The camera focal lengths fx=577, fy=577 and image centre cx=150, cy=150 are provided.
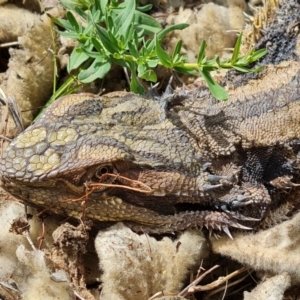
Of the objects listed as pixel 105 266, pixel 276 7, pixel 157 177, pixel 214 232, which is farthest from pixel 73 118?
pixel 276 7

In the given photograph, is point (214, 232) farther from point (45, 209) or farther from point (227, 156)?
point (45, 209)

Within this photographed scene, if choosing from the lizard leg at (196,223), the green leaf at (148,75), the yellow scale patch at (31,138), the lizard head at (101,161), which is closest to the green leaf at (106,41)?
the green leaf at (148,75)

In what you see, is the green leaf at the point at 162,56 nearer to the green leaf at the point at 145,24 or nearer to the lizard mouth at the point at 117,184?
the green leaf at the point at 145,24

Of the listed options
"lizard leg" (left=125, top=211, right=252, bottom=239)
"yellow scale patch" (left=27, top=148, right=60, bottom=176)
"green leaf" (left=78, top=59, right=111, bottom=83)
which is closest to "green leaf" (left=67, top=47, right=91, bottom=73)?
"green leaf" (left=78, top=59, right=111, bottom=83)

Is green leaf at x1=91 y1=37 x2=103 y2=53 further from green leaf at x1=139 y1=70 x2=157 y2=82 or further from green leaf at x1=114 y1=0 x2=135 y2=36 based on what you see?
green leaf at x1=139 y1=70 x2=157 y2=82

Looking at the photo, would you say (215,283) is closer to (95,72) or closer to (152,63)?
(152,63)

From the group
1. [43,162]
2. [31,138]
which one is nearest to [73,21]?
[31,138]
